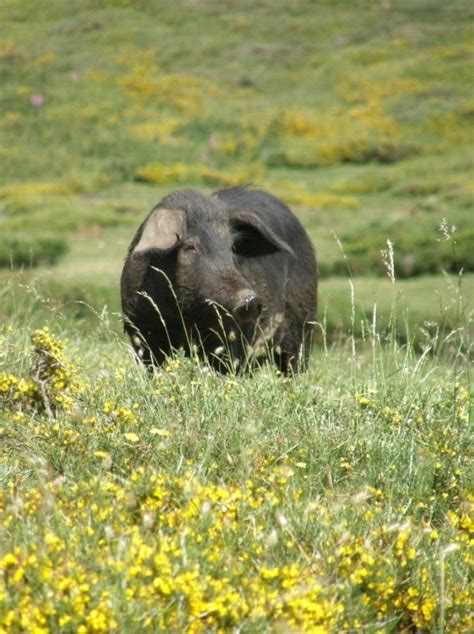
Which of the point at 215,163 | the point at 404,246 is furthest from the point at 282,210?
the point at 215,163

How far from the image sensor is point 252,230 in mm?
8297

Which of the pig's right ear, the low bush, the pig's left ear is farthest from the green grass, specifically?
the low bush

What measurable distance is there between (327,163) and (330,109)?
5.20 m

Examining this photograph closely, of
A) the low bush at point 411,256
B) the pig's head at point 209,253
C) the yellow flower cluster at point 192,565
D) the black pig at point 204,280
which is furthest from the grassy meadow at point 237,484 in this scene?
the low bush at point 411,256

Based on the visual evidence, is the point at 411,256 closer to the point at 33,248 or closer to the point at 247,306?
the point at 33,248

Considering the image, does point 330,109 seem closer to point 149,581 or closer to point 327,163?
point 327,163

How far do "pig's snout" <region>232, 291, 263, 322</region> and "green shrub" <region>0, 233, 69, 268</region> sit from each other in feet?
37.7

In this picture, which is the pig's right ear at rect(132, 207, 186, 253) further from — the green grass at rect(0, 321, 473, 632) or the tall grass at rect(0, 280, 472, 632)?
the green grass at rect(0, 321, 473, 632)

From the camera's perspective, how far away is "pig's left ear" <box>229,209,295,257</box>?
814 cm

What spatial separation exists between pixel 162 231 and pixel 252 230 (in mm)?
845

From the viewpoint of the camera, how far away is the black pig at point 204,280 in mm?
7609

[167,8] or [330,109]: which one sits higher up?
[167,8]

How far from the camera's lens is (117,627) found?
3785 mm

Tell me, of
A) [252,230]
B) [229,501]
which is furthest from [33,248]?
[229,501]
